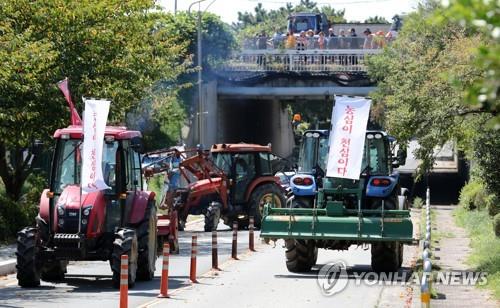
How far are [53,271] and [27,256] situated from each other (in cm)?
192

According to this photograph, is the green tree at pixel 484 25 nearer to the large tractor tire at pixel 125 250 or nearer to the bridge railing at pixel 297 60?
the large tractor tire at pixel 125 250

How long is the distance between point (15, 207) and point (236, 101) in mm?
41287

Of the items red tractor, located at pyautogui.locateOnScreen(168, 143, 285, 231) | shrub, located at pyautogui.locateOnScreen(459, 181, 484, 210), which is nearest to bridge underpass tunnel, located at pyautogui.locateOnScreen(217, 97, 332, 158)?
shrub, located at pyautogui.locateOnScreen(459, 181, 484, 210)

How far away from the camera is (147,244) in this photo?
1803cm

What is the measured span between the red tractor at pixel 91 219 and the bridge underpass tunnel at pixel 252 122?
4417 centimetres

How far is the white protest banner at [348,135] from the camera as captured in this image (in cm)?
1906

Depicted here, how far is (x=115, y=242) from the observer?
1689cm

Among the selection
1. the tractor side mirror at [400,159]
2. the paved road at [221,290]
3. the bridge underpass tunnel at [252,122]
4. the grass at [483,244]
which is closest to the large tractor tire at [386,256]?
the paved road at [221,290]

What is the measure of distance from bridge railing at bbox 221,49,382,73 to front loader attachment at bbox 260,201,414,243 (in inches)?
1575

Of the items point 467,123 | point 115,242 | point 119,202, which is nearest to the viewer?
point 115,242

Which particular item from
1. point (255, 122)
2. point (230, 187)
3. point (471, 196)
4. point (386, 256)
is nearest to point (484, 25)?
point (386, 256)

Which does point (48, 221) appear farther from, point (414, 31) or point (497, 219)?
point (414, 31)

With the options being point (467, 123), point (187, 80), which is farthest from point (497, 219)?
point (187, 80)

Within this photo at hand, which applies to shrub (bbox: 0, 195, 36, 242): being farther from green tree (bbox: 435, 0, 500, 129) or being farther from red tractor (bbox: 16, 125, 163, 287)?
green tree (bbox: 435, 0, 500, 129)
